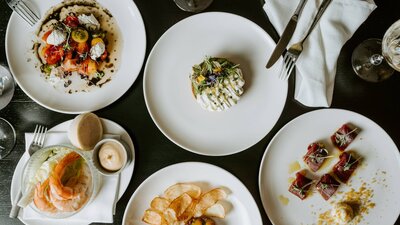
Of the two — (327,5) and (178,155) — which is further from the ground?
(327,5)

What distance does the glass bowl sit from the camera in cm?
157

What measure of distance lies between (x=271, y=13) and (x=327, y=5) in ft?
0.71

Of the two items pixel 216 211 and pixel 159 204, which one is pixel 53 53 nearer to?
pixel 159 204

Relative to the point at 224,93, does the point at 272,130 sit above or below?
below

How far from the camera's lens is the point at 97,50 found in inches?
66.7

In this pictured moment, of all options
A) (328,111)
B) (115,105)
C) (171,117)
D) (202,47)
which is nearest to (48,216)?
Result: (115,105)

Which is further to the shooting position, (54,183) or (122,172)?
(122,172)

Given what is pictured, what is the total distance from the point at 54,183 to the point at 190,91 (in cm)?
63

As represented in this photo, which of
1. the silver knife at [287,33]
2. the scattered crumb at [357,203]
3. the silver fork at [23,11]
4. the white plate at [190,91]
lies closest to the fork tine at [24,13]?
the silver fork at [23,11]

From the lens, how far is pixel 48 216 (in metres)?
1.60

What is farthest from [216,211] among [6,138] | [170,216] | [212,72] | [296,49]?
[6,138]

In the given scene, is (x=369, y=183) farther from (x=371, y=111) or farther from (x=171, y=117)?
(x=171, y=117)

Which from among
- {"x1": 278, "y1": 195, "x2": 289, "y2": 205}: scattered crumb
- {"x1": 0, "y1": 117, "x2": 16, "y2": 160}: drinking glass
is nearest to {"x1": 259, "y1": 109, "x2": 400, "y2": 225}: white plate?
{"x1": 278, "y1": 195, "x2": 289, "y2": 205}: scattered crumb

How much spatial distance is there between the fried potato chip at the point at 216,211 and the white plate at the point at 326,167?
173 mm
